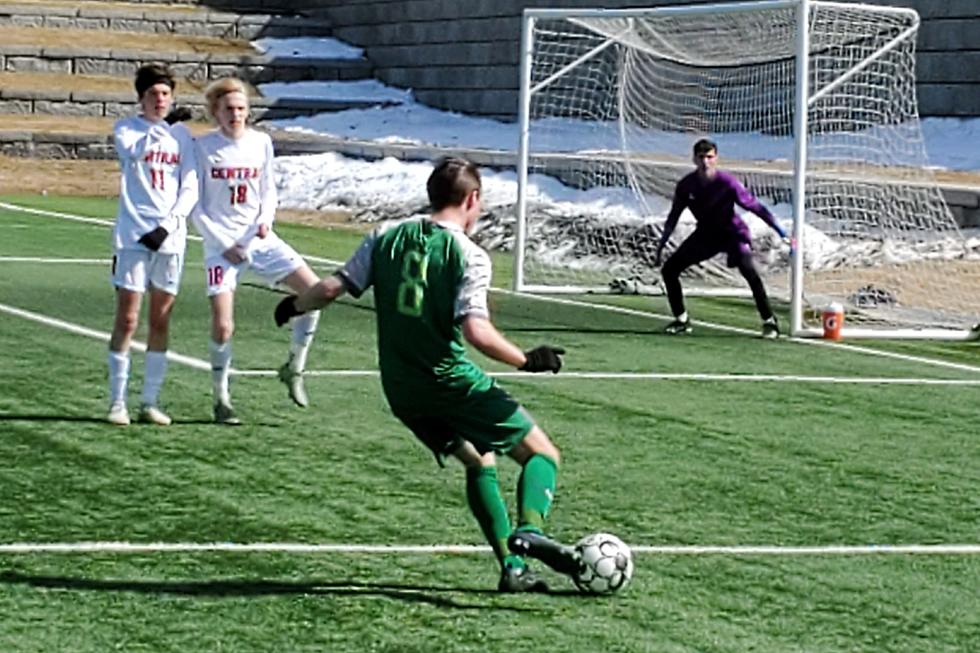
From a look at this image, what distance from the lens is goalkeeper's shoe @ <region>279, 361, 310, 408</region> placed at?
11906 mm

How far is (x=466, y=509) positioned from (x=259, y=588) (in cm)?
181

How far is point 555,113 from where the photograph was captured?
93.6 ft

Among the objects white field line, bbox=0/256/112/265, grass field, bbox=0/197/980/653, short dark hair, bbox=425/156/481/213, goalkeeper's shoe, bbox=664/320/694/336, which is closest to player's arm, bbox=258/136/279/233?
grass field, bbox=0/197/980/653

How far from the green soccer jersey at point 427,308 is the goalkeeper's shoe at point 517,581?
606 millimetres

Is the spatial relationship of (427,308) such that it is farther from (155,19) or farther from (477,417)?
(155,19)

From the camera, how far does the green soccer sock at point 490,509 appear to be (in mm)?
7652

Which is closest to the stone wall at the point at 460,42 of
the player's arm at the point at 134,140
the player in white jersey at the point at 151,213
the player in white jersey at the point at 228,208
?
the player in white jersey at the point at 228,208

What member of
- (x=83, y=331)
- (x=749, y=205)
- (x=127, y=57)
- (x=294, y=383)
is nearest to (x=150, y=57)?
(x=127, y=57)

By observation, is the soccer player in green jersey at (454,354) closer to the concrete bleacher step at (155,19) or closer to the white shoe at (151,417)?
the white shoe at (151,417)

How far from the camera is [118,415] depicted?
11367mm

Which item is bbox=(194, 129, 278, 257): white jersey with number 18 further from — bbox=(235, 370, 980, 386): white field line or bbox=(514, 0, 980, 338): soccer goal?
bbox=(514, 0, 980, 338): soccer goal

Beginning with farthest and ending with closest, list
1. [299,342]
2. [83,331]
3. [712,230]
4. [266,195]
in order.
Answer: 1. [712,230]
2. [83,331]
3. [299,342]
4. [266,195]

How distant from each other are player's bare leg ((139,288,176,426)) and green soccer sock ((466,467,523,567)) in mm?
3969

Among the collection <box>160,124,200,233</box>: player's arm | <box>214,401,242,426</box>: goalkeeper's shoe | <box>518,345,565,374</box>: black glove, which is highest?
<box>160,124,200,233</box>: player's arm
